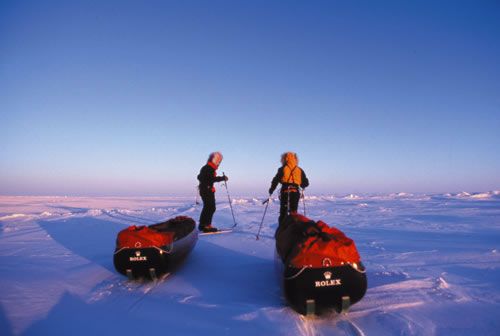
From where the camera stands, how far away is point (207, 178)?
28.0 ft

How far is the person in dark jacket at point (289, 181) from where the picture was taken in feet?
24.7

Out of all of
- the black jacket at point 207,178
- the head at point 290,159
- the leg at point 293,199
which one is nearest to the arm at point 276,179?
the head at point 290,159

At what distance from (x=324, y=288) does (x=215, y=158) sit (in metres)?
6.12

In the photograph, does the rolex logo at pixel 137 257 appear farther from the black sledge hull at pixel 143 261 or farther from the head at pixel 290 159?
the head at pixel 290 159

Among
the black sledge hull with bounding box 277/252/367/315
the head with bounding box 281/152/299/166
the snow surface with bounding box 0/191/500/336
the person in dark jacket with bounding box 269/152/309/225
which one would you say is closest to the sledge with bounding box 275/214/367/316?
the black sledge hull with bounding box 277/252/367/315

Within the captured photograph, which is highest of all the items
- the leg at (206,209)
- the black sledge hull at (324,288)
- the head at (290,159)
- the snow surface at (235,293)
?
the head at (290,159)

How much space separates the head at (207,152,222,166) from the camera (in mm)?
8617

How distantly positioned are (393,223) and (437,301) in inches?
286

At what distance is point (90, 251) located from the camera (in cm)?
661

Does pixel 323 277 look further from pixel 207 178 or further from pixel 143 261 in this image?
pixel 207 178

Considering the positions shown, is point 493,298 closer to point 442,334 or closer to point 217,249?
point 442,334

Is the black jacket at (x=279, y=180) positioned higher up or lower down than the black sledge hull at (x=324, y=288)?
higher up

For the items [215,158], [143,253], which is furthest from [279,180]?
[143,253]

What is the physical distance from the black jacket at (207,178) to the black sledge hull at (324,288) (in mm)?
5740
